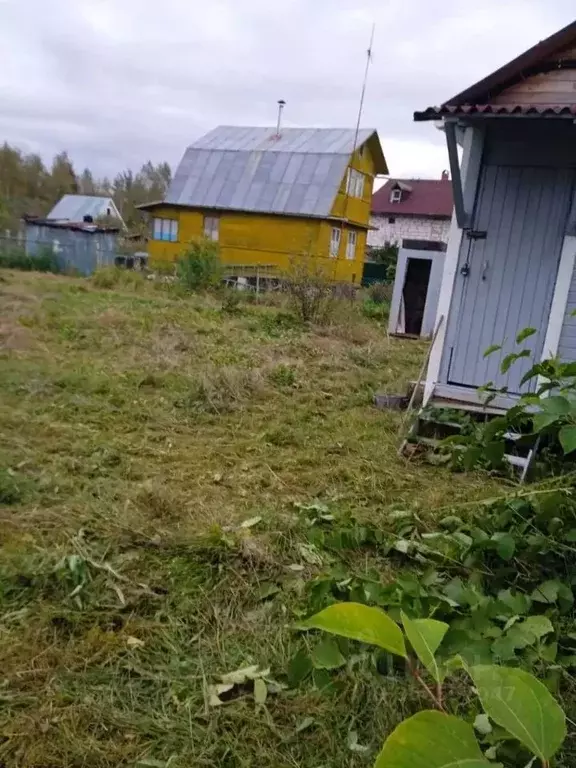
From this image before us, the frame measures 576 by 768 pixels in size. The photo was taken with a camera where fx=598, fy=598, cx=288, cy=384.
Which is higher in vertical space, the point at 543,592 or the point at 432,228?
the point at 432,228

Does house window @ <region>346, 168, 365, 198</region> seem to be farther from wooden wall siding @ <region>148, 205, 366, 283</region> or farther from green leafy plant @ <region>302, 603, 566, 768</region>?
green leafy plant @ <region>302, 603, 566, 768</region>

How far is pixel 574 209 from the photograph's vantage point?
441 centimetres

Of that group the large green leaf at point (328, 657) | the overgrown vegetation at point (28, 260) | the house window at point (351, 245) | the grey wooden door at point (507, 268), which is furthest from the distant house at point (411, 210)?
the large green leaf at point (328, 657)

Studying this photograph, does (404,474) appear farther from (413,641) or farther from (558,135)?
(413,641)

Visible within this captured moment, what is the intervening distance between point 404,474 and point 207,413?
6.74 feet

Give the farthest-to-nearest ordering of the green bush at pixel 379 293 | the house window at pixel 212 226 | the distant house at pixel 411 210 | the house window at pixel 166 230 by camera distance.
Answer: the distant house at pixel 411 210
the house window at pixel 166 230
the house window at pixel 212 226
the green bush at pixel 379 293

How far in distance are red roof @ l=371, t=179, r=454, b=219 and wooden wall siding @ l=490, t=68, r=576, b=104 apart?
27517 mm

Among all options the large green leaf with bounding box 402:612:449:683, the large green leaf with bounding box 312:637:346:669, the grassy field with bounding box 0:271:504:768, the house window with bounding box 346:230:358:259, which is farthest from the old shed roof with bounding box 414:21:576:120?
the house window with bounding box 346:230:358:259

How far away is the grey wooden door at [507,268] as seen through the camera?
4504 mm

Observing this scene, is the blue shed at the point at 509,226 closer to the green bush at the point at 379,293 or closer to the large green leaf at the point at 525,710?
the large green leaf at the point at 525,710

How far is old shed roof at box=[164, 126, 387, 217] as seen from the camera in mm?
19795

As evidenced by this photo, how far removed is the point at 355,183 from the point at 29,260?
11.4 m

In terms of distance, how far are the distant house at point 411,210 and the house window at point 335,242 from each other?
36.1 ft

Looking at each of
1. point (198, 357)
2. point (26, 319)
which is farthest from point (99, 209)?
point (198, 357)
